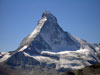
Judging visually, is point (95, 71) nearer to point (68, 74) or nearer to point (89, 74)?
point (89, 74)

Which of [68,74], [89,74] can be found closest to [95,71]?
[89,74]

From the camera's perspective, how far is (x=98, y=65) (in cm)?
9775

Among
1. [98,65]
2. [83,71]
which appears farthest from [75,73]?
[98,65]

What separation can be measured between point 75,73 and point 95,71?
26.5ft

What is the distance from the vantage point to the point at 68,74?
101312 millimetres

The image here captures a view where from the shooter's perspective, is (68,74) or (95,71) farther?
(68,74)

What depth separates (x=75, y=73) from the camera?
98500 mm

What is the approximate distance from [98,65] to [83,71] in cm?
619

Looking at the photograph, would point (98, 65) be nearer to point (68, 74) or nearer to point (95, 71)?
point (95, 71)

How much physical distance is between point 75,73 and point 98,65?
30.6 feet

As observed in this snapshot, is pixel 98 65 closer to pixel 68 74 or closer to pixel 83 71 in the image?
pixel 83 71

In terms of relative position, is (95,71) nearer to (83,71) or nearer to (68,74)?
(83,71)

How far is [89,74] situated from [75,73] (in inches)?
255

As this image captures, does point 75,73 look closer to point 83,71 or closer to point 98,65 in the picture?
point 83,71
